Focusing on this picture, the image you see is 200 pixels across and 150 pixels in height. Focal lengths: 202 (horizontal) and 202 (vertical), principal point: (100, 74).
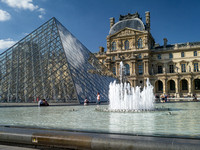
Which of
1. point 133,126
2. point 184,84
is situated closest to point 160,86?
point 184,84

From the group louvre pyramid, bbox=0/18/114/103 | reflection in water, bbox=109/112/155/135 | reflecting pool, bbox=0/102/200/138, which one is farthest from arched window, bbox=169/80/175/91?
reflection in water, bbox=109/112/155/135

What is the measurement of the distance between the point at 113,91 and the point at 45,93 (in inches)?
247

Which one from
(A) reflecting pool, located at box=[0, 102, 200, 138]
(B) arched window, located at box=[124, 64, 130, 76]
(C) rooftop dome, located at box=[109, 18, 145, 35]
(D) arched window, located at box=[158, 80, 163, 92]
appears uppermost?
(C) rooftop dome, located at box=[109, 18, 145, 35]

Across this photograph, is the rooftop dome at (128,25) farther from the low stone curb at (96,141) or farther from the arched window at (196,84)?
the low stone curb at (96,141)

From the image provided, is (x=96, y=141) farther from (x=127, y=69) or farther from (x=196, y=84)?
(x=196, y=84)

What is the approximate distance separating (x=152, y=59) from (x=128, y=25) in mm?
9223

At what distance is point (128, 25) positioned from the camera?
4475 cm

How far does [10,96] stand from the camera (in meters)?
17.3

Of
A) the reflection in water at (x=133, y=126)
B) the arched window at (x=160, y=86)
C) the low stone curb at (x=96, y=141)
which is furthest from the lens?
the arched window at (x=160, y=86)

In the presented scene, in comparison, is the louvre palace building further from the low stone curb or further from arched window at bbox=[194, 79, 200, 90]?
the low stone curb

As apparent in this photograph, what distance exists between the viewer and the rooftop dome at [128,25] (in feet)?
144

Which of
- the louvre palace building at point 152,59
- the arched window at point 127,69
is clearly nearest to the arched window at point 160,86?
the louvre palace building at point 152,59

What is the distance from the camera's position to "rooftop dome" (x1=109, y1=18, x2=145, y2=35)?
144ft

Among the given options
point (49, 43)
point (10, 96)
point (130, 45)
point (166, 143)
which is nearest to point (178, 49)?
point (130, 45)
